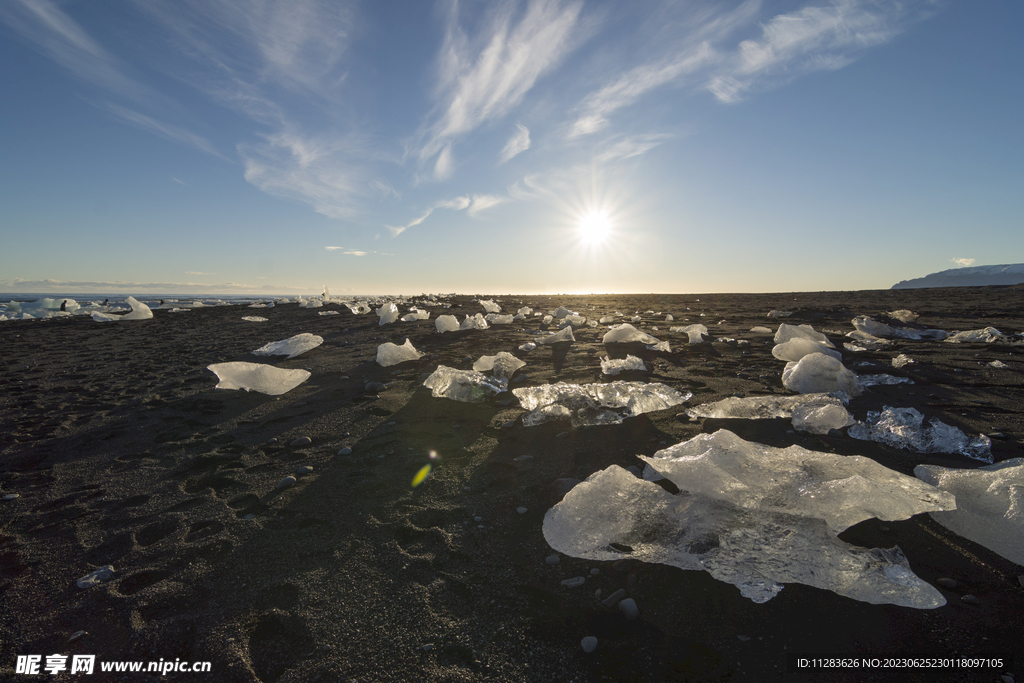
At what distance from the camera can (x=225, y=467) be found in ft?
8.94

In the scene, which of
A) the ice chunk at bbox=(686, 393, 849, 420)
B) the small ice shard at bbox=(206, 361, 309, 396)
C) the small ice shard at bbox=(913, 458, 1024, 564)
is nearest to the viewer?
the small ice shard at bbox=(913, 458, 1024, 564)

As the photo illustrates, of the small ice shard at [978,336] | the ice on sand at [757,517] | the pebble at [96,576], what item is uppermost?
the small ice shard at [978,336]

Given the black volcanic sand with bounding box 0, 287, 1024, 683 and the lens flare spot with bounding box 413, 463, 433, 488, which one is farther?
the lens flare spot with bounding box 413, 463, 433, 488

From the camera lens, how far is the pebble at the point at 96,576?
5.70ft

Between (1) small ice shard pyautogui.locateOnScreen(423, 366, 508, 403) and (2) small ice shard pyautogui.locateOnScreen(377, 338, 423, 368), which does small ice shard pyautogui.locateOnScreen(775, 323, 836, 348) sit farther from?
(2) small ice shard pyautogui.locateOnScreen(377, 338, 423, 368)

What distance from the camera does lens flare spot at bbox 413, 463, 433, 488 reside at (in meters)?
2.46

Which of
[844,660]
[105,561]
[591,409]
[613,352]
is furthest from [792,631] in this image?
[613,352]

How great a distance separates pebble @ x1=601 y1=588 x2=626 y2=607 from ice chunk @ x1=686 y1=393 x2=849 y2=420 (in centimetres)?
191

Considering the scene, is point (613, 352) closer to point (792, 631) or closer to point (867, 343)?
point (867, 343)

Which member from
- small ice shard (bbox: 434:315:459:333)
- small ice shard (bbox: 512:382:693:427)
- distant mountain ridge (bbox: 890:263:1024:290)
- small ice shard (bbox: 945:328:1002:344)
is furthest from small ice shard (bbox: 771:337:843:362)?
distant mountain ridge (bbox: 890:263:1024:290)

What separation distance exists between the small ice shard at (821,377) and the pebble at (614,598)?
3035 mm

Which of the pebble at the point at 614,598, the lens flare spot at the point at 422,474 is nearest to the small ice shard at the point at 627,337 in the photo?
the lens flare spot at the point at 422,474

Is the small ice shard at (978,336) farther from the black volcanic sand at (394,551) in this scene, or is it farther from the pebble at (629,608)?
the pebble at (629,608)

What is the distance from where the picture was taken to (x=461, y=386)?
388 cm
